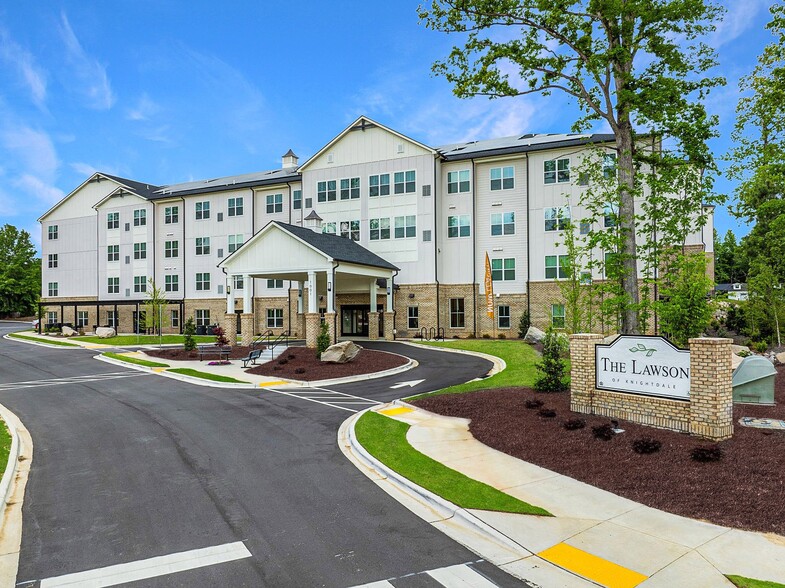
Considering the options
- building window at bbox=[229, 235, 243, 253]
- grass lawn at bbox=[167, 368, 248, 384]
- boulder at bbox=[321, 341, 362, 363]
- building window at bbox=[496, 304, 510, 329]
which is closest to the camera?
grass lawn at bbox=[167, 368, 248, 384]

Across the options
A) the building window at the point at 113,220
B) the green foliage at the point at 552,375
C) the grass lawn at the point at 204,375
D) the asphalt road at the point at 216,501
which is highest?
the building window at the point at 113,220

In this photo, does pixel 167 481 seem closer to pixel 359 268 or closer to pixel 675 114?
pixel 675 114

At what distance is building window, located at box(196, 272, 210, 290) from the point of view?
47906 millimetres

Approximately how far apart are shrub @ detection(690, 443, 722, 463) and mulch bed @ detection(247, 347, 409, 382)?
1518 centimetres

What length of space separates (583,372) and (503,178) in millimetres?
27511

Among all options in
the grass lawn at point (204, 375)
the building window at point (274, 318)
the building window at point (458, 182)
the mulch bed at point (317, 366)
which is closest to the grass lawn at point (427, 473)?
the mulch bed at point (317, 366)

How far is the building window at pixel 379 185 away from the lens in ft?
130

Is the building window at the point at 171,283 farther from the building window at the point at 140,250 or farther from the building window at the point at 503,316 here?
the building window at the point at 503,316

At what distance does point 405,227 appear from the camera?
38.8 meters

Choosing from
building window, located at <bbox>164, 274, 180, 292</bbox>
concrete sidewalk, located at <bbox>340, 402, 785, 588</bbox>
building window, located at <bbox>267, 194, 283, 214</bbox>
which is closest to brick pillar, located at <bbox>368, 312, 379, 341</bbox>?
building window, located at <bbox>267, 194, 283, 214</bbox>

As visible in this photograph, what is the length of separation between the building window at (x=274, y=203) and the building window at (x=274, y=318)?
8.87 metres

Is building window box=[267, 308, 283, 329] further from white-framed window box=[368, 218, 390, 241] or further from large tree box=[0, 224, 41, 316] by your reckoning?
large tree box=[0, 224, 41, 316]

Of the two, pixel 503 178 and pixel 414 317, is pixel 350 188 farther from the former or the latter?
pixel 503 178

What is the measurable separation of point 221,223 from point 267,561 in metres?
44.9
